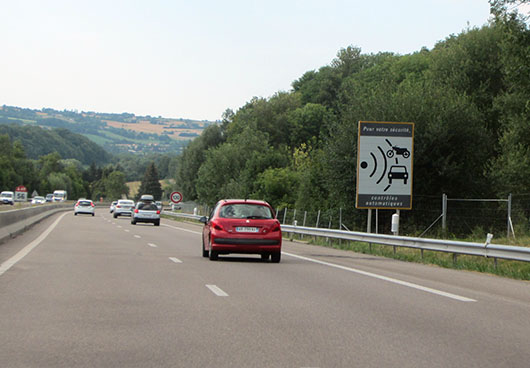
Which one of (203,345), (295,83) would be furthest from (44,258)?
(295,83)

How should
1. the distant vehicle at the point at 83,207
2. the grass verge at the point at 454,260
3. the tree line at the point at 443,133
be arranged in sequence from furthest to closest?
the distant vehicle at the point at 83,207 → the tree line at the point at 443,133 → the grass verge at the point at 454,260

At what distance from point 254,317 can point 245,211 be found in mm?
9347

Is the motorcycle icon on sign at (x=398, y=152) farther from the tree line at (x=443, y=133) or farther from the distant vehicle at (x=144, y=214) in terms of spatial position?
the distant vehicle at (x=144, y=214)

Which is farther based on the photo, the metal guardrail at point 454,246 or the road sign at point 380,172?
the road sign at point 380,172

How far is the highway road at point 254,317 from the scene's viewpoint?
21.6 ft

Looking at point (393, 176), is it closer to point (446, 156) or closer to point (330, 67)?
point (446, 156)

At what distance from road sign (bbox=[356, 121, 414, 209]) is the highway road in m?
12.9

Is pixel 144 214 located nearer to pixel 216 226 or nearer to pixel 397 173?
pixel 397 173

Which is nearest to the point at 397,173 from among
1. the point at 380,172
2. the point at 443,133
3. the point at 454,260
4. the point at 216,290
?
the point at 380,172

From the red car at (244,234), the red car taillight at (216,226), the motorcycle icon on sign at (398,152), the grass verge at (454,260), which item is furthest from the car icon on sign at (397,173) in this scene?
the red car taillight at (216,226)

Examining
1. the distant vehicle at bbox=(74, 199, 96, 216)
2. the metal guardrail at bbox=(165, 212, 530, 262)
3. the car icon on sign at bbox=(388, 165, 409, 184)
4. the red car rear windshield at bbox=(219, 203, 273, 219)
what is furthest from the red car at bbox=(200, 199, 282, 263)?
the distant vehicle at bbox=(74, 199, 96, 216)

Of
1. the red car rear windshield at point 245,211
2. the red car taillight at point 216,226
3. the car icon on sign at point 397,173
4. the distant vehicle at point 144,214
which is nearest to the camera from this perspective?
the red car taillight at point 216,226

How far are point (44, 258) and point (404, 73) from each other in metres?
63.7

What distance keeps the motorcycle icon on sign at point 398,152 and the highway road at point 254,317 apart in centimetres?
1346
